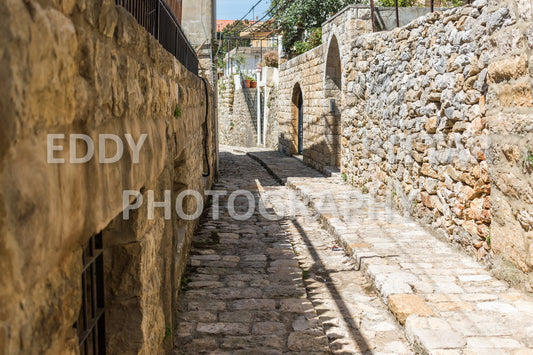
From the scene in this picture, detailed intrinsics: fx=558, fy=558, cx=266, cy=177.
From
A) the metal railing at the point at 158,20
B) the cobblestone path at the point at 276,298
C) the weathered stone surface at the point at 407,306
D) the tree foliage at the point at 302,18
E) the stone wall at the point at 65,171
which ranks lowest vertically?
the cobblestone path at the point at 276,298

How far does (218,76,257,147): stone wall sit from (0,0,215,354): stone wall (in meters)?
21.0

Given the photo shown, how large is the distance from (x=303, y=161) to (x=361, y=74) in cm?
559

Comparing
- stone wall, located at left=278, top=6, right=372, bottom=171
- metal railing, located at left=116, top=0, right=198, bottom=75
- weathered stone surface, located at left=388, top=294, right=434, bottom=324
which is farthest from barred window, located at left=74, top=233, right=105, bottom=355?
stone wall, located at left=278, top=6, right=372, bottom=171

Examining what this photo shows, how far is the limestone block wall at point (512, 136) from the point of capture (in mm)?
4238

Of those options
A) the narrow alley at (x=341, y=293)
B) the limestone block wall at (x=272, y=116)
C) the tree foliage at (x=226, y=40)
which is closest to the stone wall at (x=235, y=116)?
the tree foliage at (x=226, y=40)

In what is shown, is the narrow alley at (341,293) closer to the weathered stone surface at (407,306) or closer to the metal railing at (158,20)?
the weathered stone surface at (407,306)

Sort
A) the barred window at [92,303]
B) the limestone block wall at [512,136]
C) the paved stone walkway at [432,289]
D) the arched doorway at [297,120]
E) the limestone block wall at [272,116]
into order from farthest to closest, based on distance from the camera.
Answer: the limestone block wall at [272,116]
the arched doorway at [297,120]
the limestone block wall at [512,136]
the paved stone walkway at [432,289]
the barred window at [92,303]

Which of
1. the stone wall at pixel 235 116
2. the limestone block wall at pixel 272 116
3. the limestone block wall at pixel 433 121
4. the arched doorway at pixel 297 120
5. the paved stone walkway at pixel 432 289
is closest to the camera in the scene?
A: the paved stone walkway at pixel 432 289

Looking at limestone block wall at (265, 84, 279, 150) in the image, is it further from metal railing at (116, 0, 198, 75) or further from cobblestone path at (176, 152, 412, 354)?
metal railing at (116, 0, 198, 75)

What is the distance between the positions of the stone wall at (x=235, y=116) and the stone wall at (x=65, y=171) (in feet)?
68.8

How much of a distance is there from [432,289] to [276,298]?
128cm

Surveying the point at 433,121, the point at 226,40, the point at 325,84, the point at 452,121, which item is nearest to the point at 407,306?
the point at 452,121

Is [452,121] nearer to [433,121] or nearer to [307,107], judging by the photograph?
[433,121]

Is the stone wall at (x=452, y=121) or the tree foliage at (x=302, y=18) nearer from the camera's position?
the stone wall at (x=452, y=121)
